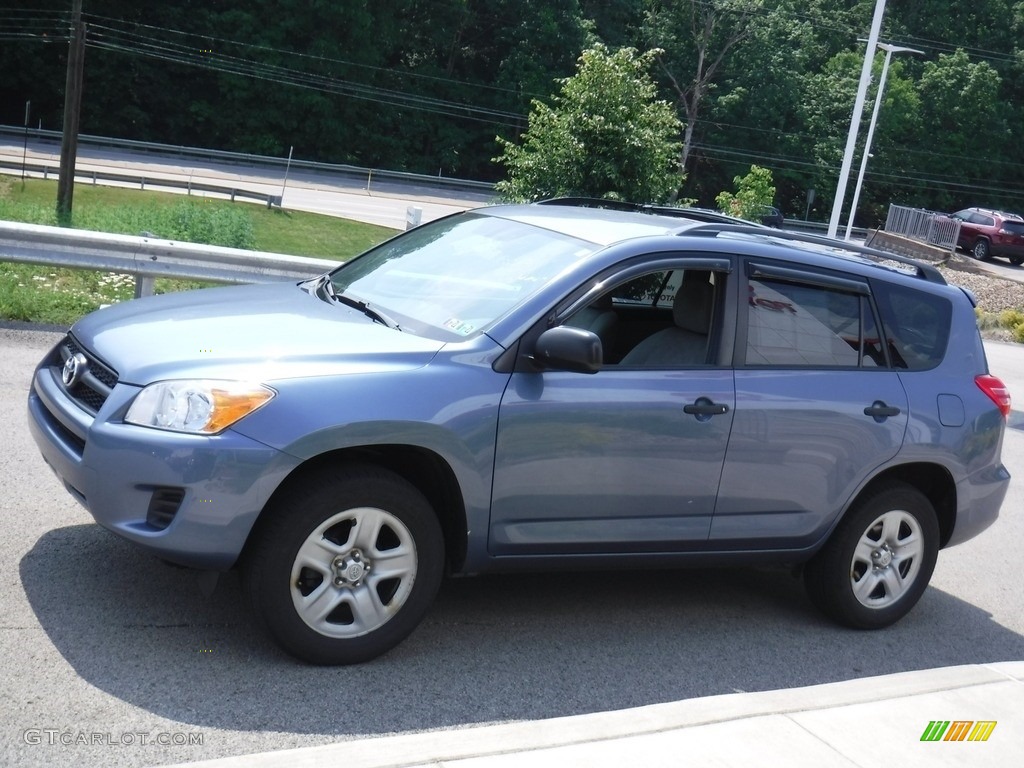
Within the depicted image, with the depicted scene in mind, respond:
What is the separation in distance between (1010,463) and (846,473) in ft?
19.1

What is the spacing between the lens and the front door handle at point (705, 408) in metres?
5.11

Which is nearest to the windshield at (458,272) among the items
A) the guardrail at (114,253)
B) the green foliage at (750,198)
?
the guardrail at (114,253)

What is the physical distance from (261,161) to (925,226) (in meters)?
30.9

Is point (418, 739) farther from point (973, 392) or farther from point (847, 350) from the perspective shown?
point (973, 392)

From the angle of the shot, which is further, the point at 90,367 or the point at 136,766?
the point at 90,367

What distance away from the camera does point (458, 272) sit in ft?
17.8

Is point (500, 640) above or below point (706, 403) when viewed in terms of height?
below

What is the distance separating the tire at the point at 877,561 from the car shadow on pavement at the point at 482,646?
0.48ft

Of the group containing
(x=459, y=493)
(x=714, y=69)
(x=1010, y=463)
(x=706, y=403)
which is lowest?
(x=1010, y=463)

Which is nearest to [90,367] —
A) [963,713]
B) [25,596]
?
[25,596]

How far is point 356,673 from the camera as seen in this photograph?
4551 millimetres

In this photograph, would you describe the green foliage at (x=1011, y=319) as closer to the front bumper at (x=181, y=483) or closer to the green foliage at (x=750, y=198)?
the green foliage at (x=750, y=198)

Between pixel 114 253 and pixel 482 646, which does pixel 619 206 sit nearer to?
pixel 482 646

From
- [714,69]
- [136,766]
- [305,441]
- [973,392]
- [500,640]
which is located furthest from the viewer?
[714,69]
